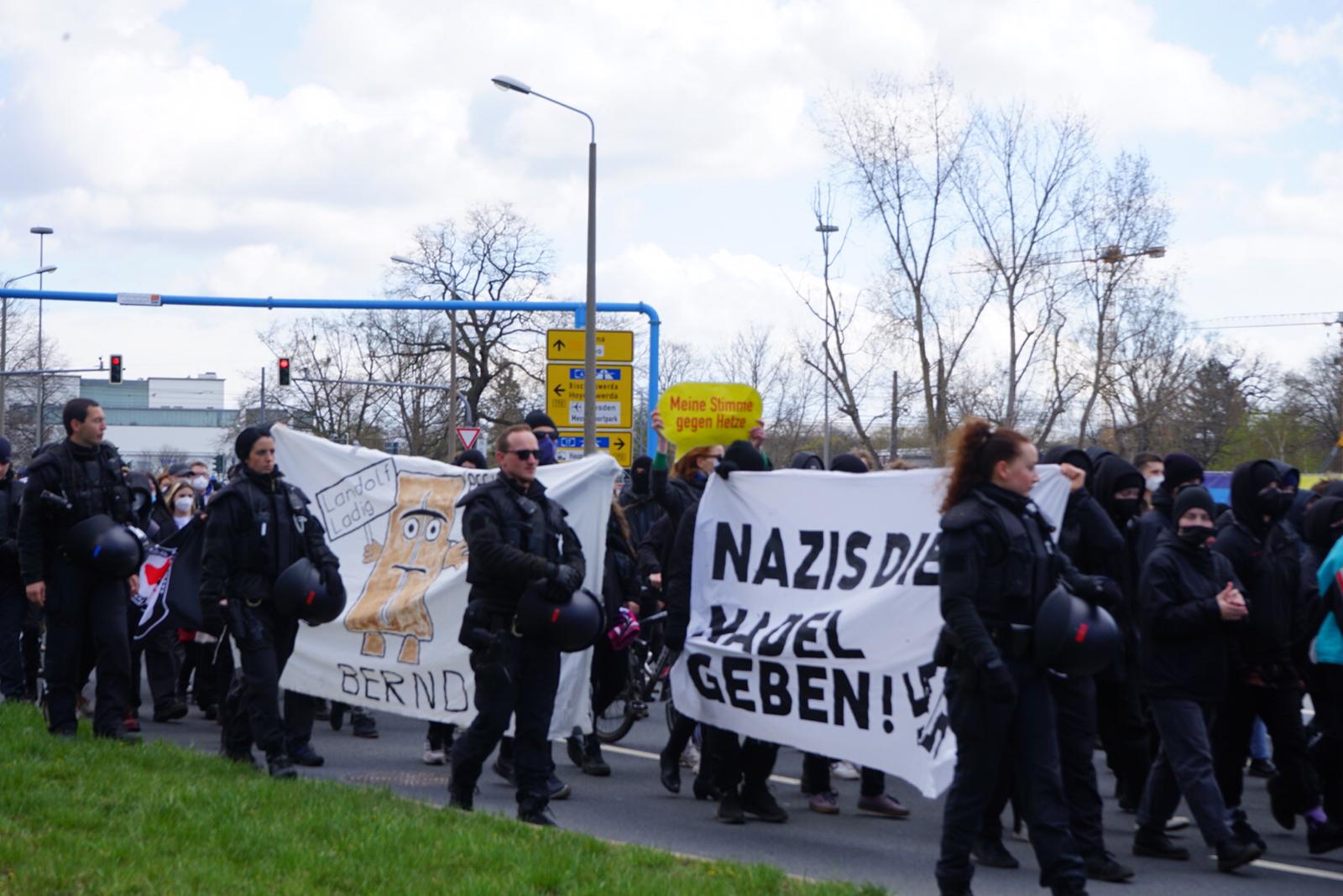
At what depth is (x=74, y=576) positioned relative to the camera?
934 centimetres

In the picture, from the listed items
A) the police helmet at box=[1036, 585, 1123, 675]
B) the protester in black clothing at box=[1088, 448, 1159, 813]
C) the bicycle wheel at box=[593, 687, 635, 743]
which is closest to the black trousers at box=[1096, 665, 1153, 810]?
the protester in black clothing at box=[1088, 448, 1159, 813]

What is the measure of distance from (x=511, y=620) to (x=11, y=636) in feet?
17.9

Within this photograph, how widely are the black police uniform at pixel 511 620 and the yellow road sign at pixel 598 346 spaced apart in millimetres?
17356

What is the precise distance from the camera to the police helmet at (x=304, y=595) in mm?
8508

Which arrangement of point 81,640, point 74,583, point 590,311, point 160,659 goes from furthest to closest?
point 590,311 → point 160,659 → point 81,640 → point 74,583

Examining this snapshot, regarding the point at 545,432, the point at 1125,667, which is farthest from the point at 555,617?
the point at 545,432

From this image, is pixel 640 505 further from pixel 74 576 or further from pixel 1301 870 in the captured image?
pixel 1301 870

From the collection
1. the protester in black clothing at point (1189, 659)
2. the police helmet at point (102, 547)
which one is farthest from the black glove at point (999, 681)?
the police helmet at point (102, 547)

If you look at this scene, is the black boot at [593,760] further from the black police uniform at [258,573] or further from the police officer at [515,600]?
the police officer at [515,600]

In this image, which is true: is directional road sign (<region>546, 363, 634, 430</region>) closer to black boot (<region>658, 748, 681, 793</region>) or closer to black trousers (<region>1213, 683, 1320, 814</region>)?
black boot (<region>658, 748, 681, 793</region>)

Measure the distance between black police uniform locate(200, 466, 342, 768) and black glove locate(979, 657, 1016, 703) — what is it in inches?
164

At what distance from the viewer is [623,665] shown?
1016 centimetres

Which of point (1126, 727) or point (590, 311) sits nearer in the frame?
point (1126, 727)

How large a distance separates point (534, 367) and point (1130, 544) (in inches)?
1841
